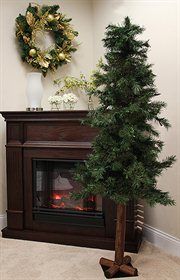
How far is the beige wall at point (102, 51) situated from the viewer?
90.9 inches

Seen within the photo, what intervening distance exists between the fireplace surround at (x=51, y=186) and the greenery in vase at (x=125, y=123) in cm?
58

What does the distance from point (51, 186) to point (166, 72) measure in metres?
1.45

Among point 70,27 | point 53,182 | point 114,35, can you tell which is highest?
point 70,27

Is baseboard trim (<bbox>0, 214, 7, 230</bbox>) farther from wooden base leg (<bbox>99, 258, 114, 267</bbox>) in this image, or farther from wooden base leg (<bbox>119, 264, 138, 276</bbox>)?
wooden base leg (<bbox>119, 264, 138, 276</bbox>)

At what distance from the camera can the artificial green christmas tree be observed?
1807 millimetres

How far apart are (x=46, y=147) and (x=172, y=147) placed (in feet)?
3.57

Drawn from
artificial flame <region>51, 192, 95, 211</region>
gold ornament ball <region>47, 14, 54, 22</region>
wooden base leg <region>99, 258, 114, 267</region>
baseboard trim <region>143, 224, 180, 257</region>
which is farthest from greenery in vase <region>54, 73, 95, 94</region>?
wooden base leg <region>99, 258, 114, 267</region>

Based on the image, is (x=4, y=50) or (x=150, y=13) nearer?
(x=150, y=13)

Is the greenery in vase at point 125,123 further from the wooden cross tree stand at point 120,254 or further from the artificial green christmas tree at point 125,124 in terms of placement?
the wooden cross tree stand at point 120,254

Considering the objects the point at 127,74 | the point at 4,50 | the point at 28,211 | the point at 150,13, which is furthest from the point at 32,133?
the point at 150,13

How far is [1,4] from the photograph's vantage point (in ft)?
9.28

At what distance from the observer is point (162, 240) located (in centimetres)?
243

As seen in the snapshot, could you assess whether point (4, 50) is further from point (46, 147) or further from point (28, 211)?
point (28, 211)

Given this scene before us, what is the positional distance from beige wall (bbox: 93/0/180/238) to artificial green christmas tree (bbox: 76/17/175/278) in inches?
17.2
